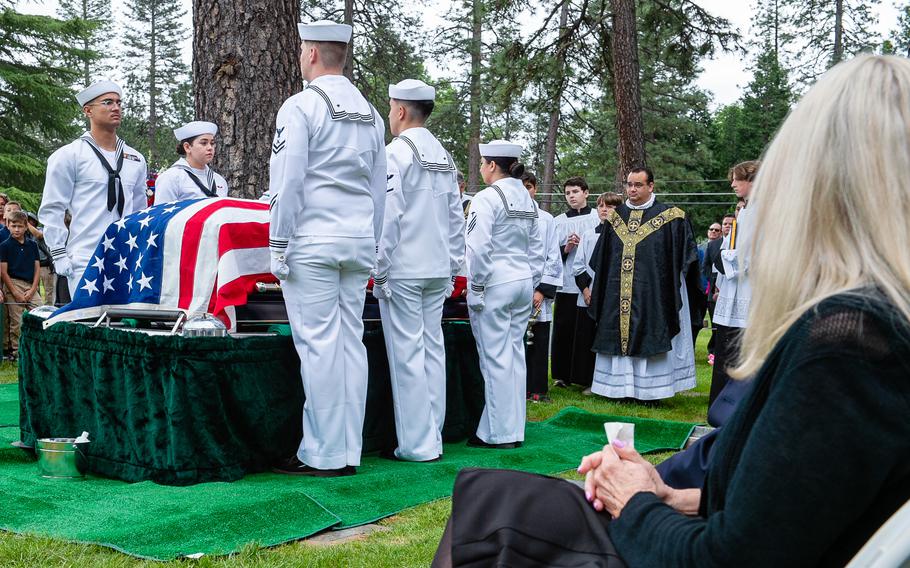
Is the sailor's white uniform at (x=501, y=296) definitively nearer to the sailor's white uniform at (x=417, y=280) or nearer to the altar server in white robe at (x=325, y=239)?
the sailor's white uniform at (x=417, y=280)

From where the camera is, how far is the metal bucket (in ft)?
15.5

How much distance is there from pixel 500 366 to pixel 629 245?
304 cm

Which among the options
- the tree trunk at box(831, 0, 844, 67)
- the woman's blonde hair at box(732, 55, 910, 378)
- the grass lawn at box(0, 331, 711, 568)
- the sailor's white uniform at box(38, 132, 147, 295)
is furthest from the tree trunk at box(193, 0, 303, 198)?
the tree trunk at box(831, 0, 844, 67)

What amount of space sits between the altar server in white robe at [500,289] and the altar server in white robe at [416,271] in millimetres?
428

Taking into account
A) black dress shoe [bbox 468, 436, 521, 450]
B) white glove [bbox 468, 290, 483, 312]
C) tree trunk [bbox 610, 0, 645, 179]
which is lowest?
black dress shoe [bbox 468, 436, 521, 450]

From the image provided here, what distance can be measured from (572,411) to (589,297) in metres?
2.22

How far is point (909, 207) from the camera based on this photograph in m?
1.42

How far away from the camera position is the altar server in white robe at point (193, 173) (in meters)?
6.77

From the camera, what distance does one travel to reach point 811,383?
1.33 meters

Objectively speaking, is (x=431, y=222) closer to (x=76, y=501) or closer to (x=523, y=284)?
(x=523, y=284)

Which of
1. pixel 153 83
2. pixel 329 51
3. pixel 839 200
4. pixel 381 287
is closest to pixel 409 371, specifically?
pixel 381 287

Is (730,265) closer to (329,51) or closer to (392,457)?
(392,457)

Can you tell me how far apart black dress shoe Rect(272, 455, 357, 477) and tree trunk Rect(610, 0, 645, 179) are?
29.0 feet

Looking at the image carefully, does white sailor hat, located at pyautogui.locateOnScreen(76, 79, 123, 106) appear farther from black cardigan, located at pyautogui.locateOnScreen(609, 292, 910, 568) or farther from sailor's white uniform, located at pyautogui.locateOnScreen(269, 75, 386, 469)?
black cardigan, located at pyautogui.locateOnScreen(609, 292, 910, 568)
